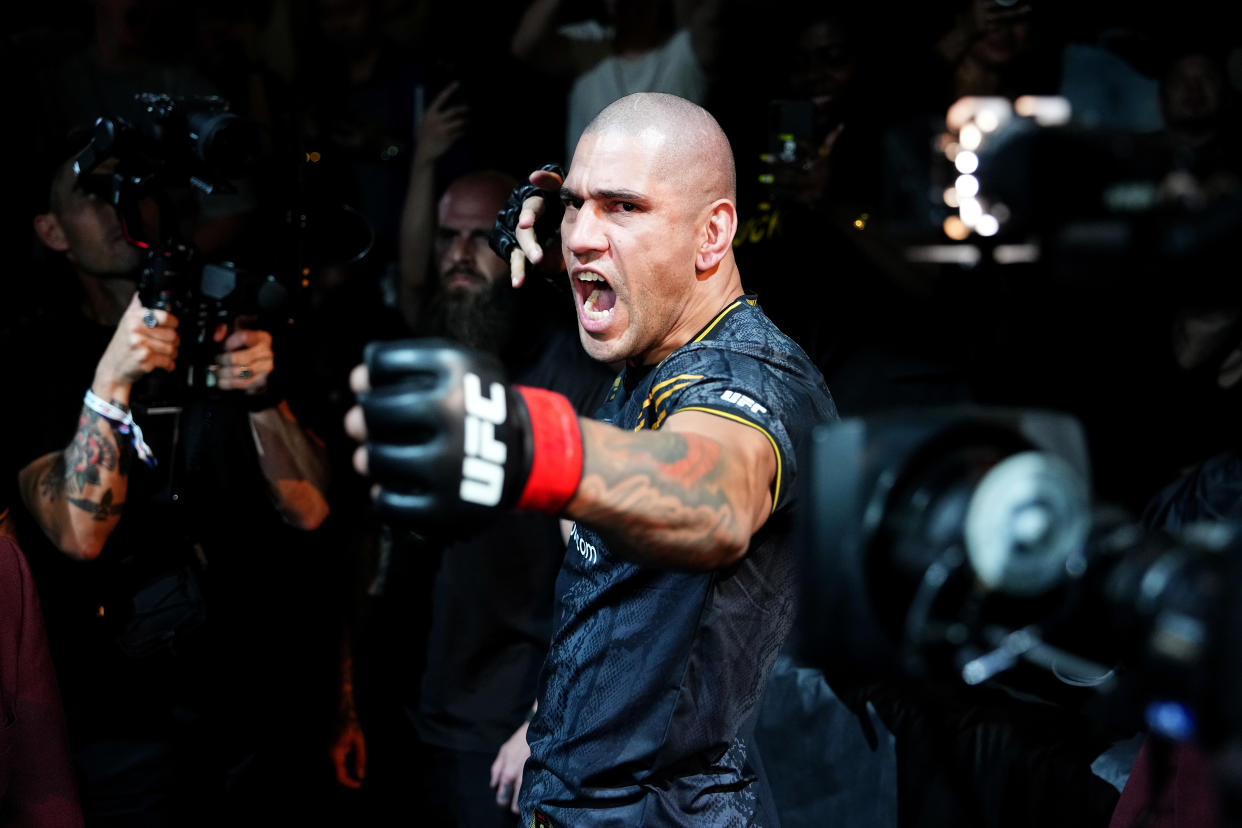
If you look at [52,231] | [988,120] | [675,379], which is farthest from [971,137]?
[52,231]

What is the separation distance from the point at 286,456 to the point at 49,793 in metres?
1.12

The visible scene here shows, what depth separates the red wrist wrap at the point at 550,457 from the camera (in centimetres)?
117

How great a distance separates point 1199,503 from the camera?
2.34 meters

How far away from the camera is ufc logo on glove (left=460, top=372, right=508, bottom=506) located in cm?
111

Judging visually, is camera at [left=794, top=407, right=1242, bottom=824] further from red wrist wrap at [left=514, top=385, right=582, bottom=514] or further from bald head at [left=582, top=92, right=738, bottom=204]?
bald head at [left=582, top=92, right=738, bottom=204]

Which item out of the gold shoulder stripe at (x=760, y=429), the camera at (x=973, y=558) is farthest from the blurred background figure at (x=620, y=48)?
the camera at (x=973, y=558)

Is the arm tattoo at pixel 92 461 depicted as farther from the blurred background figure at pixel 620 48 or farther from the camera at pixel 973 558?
the camera at pixel 973 558

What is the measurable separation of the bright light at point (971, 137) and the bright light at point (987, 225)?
7 cm

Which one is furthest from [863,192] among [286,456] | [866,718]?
[286,456]

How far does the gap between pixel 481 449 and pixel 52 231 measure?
7.88ft

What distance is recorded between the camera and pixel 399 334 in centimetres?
377

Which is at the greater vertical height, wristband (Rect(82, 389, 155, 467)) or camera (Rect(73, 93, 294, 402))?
camera (Rect(73, 93, 294, 402))

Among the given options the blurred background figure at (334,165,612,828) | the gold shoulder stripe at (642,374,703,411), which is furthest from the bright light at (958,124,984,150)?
the blurred background figure at (334,165,612,828)

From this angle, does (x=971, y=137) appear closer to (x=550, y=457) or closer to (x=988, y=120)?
(x=988, y=120)
